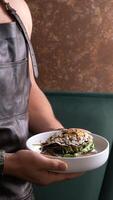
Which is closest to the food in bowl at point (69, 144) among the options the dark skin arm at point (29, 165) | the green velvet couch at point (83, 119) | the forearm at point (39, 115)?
the dark skin arm at point (29, 165)

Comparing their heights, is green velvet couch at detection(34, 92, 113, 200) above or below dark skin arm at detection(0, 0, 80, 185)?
below

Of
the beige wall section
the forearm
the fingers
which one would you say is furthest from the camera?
the beige wall section

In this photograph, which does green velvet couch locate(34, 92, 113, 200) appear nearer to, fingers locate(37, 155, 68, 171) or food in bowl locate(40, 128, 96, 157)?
food in bowl locate(40, 128, 96, 157)

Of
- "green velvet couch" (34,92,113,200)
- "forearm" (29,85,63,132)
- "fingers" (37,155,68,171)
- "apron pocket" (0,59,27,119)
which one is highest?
"apron pocket" (0,59,27,119)

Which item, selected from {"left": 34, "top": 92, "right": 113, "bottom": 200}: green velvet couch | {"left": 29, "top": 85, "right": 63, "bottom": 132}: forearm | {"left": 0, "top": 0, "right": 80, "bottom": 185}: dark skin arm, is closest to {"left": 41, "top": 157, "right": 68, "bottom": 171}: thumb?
{"left": 0, "top": 0, "right": 80, "bottom": 185}: dark skin arm

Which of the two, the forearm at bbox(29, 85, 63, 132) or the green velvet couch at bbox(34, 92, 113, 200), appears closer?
the forearm at bbox(29, 85, 63, 132)

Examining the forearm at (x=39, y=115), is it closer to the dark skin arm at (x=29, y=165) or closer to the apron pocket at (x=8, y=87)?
the dark skin arm at (x=29, y=165)
